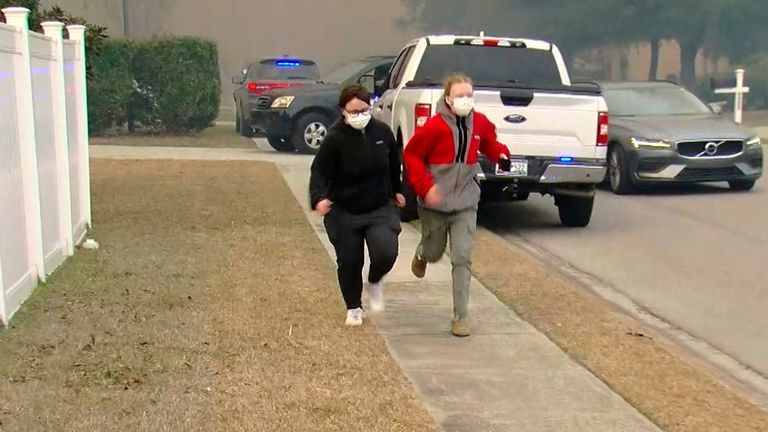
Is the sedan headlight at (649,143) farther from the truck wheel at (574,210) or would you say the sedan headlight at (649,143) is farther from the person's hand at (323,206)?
the person's hand at (323,206)

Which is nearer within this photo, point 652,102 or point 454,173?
point 454,173

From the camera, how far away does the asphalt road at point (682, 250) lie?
7.01 metres

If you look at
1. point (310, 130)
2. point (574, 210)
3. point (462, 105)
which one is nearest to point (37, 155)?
point (462, 105)

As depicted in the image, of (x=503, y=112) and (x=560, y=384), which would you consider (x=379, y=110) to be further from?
(x=560, y=384)

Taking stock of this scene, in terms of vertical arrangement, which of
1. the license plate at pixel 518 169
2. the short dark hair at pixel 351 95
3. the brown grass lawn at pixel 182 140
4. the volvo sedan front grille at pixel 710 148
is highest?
the short dark hair at pixel 351 95

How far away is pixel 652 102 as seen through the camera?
14.6 metres

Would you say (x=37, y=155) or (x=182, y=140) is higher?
(x=37, y=155)

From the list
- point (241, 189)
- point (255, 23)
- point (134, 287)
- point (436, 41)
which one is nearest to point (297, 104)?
point (241, 189)

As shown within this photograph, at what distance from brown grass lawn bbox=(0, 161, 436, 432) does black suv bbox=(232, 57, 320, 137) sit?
1103cm

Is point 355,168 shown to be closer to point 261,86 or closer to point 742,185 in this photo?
point 742,185

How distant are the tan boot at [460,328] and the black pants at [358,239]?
55cm

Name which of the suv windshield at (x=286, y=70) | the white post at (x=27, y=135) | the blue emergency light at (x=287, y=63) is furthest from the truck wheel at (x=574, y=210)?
the blue emergency light at (x=287, y=63)

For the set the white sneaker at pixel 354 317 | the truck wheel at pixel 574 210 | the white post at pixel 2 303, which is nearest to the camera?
the white post at pixel 2 303

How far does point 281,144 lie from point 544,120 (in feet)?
31.7
